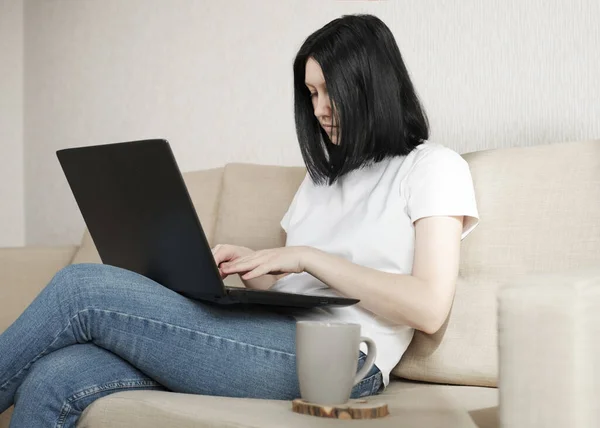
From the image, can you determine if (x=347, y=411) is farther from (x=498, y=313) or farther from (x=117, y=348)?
(x=117, y=348)

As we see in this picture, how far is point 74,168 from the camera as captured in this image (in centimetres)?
141

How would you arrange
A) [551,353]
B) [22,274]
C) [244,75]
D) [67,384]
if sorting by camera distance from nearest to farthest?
[551,353] → [67,384] → [22,274] → [244,75]

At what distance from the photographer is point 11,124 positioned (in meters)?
3.48

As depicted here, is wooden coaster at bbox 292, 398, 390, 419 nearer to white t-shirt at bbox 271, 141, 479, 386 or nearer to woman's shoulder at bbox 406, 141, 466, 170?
white t-shirt at bbox 271, 141, 479, 386

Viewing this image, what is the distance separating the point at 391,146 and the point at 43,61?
7.52 feet

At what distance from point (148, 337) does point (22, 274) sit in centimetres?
111

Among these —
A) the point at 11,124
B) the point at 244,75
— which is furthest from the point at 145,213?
the point at 11,124

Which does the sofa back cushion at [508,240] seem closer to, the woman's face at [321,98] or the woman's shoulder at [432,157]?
the woman's shoulder at [432,157]

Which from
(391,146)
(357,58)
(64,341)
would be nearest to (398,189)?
(391,146)

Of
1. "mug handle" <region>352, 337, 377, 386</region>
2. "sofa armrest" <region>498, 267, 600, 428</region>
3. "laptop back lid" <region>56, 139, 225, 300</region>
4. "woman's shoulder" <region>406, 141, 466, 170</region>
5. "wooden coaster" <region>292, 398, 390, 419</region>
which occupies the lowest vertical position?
"wooden coaster" <region>292, 398, 390, 419</region>

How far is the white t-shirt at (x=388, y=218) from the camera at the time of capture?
1386 millimetres

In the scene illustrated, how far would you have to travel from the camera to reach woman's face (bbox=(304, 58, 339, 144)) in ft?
5.05

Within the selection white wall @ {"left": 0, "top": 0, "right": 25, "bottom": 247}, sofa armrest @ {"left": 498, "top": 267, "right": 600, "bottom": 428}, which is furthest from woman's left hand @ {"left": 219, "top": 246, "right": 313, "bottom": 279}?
white wall @ {"left": 0, "top": 0, "right": 25, "bottom": 247}

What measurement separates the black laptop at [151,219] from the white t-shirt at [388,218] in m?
0.14
